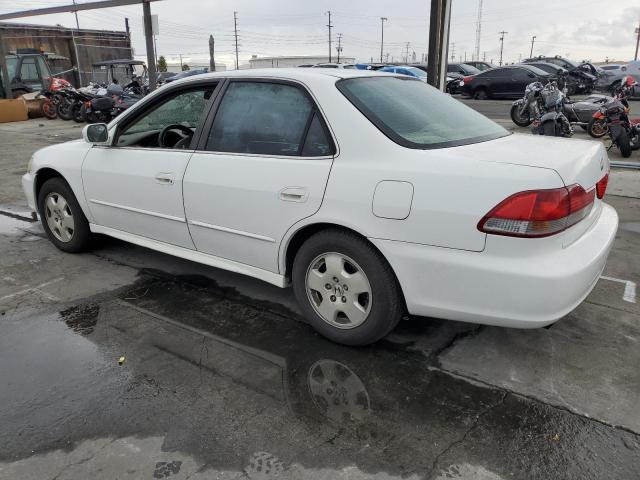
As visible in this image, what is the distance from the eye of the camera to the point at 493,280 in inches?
101

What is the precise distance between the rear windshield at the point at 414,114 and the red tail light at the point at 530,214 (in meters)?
0.59

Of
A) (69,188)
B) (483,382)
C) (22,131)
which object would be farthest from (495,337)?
(22,131)

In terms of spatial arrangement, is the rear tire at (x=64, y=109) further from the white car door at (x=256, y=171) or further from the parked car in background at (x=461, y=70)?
the parked car in background at (x=461, y=70)

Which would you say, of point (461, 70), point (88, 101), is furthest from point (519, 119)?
point (461, 70)

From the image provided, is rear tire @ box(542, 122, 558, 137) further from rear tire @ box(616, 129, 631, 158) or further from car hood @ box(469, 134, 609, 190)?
car hood @ box(469, 134, 609, 190)

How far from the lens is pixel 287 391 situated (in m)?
2.78

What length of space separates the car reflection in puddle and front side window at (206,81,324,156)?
116 cm

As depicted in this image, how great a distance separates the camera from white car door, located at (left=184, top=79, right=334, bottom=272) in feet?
10.1

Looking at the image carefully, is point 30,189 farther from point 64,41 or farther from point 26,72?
point 64,41

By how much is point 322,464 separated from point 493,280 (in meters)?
1.16

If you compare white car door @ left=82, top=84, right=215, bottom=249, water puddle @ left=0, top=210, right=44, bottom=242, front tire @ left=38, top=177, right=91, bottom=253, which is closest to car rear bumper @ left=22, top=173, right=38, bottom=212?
front tire @ left=38, top=177, right=91, bottom=253

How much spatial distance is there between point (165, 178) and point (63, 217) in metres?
1.64

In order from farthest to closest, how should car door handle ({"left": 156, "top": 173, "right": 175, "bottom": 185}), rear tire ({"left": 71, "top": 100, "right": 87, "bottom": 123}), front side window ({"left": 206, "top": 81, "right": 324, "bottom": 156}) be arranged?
rear tire ({"left": 71, "top": 100, "right": 87, "bottom": 123}) < car door handle ({"left": 156, "top": 173, "right": 175, "bottom": 185}) < front side window ({"left": 206, "top": 81, "right": 324, "bottom": 156})

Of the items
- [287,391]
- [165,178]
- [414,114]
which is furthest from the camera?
[165,178]
